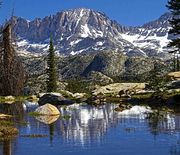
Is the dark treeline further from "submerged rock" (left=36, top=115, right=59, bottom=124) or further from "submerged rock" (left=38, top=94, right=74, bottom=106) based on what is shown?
"submerged rock" (left=38, top=94, right=74, bottom=106)

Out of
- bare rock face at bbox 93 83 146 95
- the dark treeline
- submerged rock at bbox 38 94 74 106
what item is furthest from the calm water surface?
bare rock face at bbox 93 83 146 95

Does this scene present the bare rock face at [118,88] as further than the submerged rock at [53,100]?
Yes

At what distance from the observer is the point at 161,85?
4013 inches

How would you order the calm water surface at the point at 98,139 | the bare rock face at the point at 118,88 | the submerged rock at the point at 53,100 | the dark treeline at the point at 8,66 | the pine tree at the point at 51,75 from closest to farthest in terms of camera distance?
the calm water surface at the point at 98,139, the dark treeline at the point at 8,66, the submerged rock at the point at 53,100, the bare rock face at the point at 118,88, the pine tree at the point at 51,75

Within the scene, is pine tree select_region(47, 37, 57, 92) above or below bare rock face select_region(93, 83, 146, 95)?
above

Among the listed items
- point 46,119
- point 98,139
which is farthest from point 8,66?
point 98,139

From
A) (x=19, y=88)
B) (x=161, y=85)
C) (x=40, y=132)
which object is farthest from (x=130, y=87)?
(x=40, y=132)

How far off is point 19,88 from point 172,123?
18.1 m

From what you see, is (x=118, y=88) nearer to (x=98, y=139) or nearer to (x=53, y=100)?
(x=53, y=100)

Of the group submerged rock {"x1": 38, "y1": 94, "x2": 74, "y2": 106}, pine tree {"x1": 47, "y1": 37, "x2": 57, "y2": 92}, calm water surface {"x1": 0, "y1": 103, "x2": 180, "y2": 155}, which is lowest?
calm water surface {"x1": 0, "y1": 103, "x2": 180, "y2": 155}

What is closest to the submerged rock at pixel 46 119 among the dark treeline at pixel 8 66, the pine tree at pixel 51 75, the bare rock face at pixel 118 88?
the dark treeline at pixel 8 66

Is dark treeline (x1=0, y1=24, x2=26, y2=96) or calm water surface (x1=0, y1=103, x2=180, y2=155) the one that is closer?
calm water surface (x1=0, y1=103, x2=180, y2=155)

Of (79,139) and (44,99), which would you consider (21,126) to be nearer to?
(79,139)

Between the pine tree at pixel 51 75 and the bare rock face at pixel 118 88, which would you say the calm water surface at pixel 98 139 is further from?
the pine tree at pixel 51 75
